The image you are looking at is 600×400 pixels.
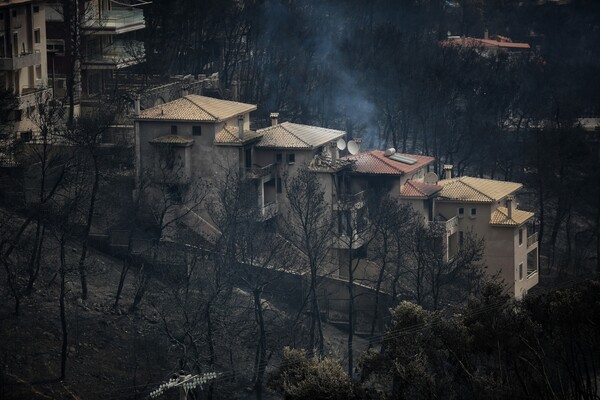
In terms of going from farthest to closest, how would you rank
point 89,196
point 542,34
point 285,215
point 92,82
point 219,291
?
1. point 542,34
2. point 92,82
3. point 285,215
4. point 89,196
5. point 219,291

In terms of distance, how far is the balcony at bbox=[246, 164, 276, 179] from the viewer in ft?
164

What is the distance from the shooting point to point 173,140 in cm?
4950

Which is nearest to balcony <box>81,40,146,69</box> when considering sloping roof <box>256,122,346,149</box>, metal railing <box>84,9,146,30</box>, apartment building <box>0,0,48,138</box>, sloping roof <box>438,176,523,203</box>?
metal railing <box>84,9,146,30</box>

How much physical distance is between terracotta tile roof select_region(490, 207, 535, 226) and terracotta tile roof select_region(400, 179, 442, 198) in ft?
5.33

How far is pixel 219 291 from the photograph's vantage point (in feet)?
142

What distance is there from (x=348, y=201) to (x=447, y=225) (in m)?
2.77

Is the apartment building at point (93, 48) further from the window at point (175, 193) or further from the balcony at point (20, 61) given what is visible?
the window at point (175, 193)

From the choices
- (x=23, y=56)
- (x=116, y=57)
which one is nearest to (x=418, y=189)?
(x=116, y=57)

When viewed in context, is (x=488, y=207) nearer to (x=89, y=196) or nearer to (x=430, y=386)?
(x=89, y=196)

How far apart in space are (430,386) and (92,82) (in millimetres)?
21143

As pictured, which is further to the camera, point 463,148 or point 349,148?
point 463,148

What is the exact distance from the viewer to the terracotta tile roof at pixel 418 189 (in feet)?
167

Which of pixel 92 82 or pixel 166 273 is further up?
pixel 92 82

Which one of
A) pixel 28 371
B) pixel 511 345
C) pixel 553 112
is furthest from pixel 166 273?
pixel 553 112
